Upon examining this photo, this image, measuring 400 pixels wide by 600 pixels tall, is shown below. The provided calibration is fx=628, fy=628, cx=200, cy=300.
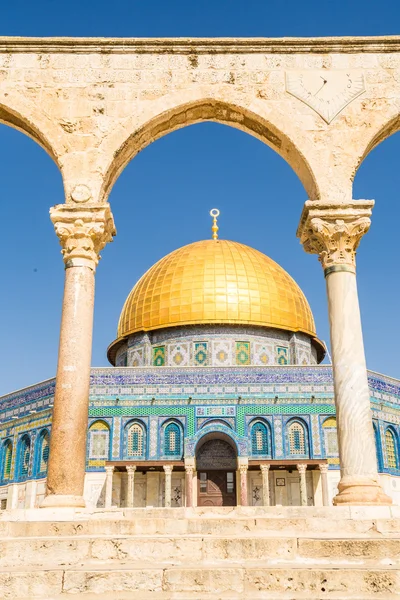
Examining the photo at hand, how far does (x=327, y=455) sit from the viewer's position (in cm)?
2166

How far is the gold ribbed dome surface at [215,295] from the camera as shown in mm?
26656

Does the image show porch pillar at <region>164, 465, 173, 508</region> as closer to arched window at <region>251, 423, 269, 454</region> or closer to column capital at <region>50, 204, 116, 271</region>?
arched window at <region>251, 423, 269, 454</region>

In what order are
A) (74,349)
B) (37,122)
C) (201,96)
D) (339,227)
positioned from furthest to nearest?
(201,96) < (37,122) < (339,227) < (74,349)

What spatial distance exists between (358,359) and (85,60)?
200 inches

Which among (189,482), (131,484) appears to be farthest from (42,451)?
(189,482)

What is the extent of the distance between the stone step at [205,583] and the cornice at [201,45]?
6.45m

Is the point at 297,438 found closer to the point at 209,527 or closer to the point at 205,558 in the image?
the point at 209,527

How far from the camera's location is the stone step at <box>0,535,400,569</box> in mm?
4344

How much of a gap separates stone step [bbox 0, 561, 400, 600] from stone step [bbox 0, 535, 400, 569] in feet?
1.31

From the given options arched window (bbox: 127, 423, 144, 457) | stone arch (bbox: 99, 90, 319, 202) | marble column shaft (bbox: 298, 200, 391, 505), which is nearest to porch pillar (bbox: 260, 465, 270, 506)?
arched window (bbox: 127, 423, 144, 457)

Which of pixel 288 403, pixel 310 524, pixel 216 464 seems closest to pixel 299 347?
pixel 288 403

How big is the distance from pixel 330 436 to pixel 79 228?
55.0 ft

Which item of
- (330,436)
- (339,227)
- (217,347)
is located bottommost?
(339,227)

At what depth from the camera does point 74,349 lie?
6.91m
